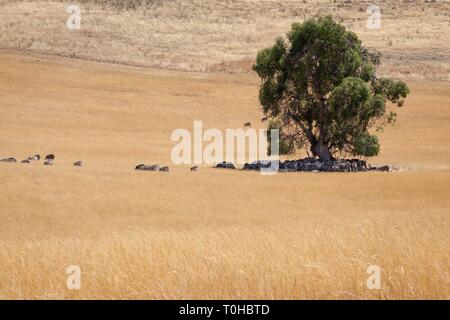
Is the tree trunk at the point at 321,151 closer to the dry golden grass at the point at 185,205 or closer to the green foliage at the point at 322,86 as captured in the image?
the green foliage at the point at 322,86

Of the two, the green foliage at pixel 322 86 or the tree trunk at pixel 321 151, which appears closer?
the green foliage at pixel 322 86

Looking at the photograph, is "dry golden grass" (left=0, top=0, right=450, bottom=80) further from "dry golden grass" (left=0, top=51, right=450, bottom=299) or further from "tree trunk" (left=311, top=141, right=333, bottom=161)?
"tree trunk" (left=311, top=141, right=333, bottom=161)

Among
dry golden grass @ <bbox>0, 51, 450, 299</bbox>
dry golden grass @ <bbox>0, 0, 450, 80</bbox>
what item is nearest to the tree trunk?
dry golden grass @ <bbox>0, 51, 450, 299</bbox>

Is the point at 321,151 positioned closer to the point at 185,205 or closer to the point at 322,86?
the point at 322,86

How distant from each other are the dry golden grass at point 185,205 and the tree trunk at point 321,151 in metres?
4.72

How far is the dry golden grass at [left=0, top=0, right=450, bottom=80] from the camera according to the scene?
293ft

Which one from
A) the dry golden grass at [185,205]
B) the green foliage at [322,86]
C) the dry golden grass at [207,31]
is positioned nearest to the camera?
the dry golden grass at [185,205]

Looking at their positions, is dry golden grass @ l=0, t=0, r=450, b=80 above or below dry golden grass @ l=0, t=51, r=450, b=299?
above

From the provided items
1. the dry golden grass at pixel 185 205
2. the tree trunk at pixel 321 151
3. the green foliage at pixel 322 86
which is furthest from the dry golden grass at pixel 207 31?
the tree trunk at pixel 321 151

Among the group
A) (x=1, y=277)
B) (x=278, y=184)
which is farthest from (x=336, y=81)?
(x=1, y=277)

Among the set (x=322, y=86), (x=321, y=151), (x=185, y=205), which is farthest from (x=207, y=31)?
(x=185, y=205)

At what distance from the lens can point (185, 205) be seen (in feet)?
92.4

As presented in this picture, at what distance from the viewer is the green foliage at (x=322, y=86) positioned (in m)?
42.5

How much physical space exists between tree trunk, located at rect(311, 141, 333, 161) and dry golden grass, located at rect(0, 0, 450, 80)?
4257 cm
